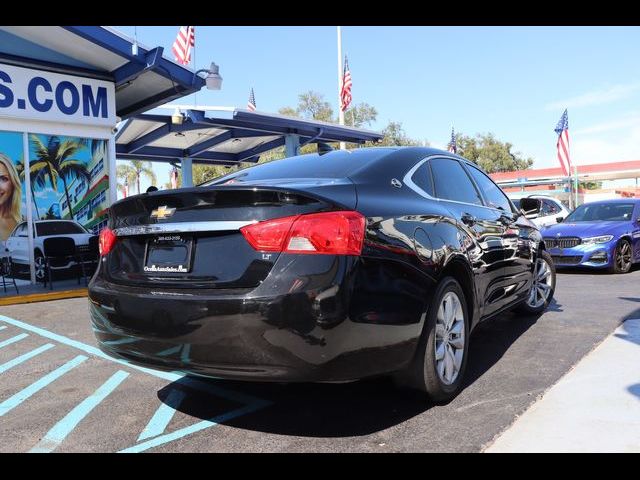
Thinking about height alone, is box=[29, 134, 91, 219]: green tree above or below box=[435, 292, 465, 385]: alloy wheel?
above

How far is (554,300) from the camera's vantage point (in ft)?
21.9

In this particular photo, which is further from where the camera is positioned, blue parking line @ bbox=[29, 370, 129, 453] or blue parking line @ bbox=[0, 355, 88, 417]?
blue parking line @ bbox=[0, 355, 88, 417]

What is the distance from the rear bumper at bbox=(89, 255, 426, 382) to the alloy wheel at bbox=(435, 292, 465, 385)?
520mm

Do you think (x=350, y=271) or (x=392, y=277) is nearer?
(x=350, y=271)

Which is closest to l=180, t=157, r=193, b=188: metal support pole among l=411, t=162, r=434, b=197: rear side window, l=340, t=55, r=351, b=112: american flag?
l=340, t=55, r=351, b=112: american flag

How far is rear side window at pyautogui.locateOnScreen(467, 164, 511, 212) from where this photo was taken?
183 inches

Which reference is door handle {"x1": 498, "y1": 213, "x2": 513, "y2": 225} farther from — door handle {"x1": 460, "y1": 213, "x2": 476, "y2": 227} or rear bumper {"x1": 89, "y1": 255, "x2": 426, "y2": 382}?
rear bumper {"x1": 89, "y1": 255, "x2": 426, "y2": 382}

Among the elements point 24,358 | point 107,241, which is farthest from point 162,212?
point 24,358
